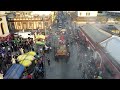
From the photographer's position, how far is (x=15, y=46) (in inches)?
644

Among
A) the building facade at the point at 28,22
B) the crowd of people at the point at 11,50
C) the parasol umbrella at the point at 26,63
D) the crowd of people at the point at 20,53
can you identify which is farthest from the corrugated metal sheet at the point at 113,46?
the building facade at the point at 28,22

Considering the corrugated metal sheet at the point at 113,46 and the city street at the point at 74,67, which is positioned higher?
the corrugated metal sheet at the point at 113,46

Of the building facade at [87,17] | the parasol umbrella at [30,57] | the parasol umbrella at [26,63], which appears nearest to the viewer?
the parasol umbrella at [26,63]

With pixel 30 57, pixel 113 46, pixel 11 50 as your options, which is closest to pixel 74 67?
pixel 113 46

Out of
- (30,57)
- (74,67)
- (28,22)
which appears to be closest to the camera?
(30,57)

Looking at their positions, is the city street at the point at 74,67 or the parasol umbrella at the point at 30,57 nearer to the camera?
the city street at the point at 74,67

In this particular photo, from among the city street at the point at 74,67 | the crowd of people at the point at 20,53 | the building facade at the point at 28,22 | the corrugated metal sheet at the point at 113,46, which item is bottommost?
the city street at the point at 74,67

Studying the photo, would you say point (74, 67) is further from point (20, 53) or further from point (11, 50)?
point (11, 50)

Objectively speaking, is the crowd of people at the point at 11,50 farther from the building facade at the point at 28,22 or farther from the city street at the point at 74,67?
the building facade at the point at 28,22

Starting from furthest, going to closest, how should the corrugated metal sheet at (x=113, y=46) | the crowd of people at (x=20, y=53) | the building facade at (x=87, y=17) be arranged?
the building facade at (x=87, y=17) < the crowd of people at (x=20, y=53) < the corrugated metal sheet at (x=113, y=46)

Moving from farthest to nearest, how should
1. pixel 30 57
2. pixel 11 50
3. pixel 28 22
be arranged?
pixel 28 22
pixel 11 50
pixel 30 57

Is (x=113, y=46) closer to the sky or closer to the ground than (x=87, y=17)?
closer to the ground

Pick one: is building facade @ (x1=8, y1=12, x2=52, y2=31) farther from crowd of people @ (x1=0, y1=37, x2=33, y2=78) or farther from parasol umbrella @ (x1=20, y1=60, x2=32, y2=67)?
parasol umbrella @ (x1=20, y1=60, x2=32, y2=67)
